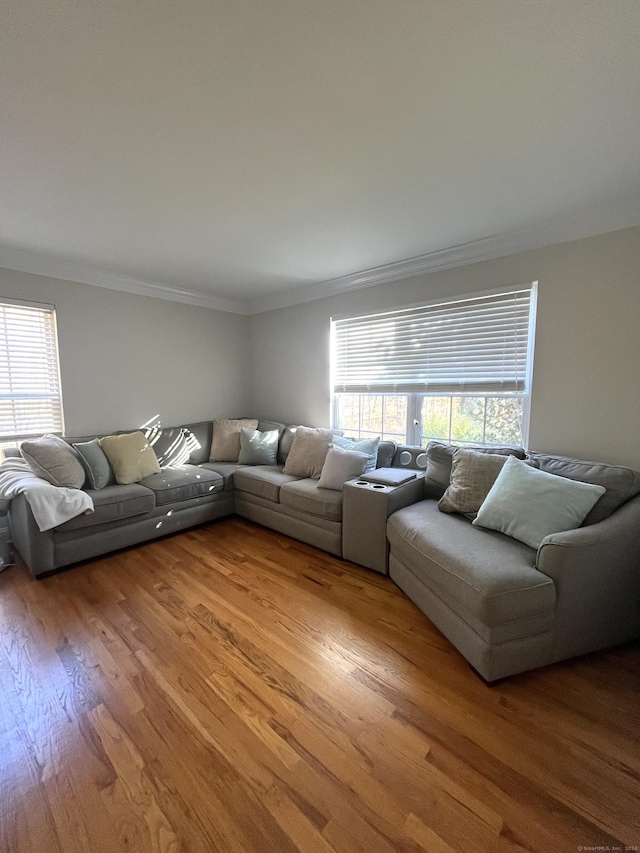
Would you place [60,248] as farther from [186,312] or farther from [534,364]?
[534,364]

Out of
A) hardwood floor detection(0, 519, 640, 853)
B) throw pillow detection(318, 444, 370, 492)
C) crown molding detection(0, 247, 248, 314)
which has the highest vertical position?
crown molding detection(0, 247, 248, 314)

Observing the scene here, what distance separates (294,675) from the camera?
1663 mm

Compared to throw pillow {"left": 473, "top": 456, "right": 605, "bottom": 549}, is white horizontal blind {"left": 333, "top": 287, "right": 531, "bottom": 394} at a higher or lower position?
higher

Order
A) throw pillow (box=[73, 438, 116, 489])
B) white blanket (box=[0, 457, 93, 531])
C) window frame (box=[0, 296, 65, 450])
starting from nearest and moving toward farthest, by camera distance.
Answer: white blanket (box=[0, 457, 93, 531]) < throw pillow (box=[73, 438, 116, 489]) < window frame (box=[0, 296, 65, 450])

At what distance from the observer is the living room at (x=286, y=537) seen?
3.62 feet

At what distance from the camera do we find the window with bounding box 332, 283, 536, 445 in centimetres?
278

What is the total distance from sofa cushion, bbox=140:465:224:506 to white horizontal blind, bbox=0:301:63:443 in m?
1.13

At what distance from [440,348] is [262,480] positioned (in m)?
2.06

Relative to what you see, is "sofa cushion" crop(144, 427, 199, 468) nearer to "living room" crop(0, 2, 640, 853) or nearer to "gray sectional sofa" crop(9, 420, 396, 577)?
"gray sectional sofa" crop(9, 420, 396, 577)

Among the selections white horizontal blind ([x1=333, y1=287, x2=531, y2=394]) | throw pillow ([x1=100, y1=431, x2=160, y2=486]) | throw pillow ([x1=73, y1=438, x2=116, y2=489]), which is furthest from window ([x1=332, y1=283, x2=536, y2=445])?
throw pillow ([x1=73, y1=438, x2=116, y2=489])

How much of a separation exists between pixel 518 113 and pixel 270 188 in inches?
48.6

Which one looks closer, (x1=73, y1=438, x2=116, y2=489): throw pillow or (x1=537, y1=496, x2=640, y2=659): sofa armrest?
(x1=537, y1=496, x2=640, y2=659): sofa armrest

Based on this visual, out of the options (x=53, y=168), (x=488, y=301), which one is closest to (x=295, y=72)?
(x=53, y=168)

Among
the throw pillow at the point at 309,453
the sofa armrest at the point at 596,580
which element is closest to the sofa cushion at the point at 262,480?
the throw pillow at the point at 309,453
